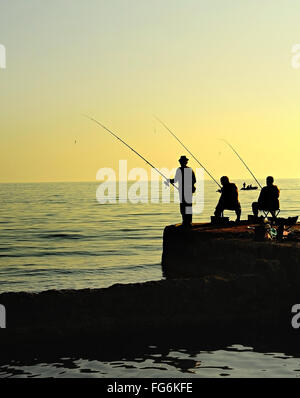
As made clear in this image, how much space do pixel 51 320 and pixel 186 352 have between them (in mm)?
2149

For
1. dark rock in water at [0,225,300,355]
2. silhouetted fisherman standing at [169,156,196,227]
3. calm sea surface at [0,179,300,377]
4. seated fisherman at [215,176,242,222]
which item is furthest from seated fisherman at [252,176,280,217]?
calm sea surface at [0,179,300,377]

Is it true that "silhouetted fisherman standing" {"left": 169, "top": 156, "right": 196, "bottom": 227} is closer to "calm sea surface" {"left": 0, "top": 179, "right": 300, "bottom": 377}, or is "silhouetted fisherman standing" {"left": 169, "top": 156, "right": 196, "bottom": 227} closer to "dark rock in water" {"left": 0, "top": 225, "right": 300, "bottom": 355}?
"calm sea surface" {"left": 0, "top": 179, "right": 300, "bottom": 377}

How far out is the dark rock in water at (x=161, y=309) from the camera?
35.6 feet

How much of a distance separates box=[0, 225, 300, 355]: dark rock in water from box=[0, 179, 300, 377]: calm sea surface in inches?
27.0

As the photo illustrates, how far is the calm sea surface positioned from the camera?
9742mm

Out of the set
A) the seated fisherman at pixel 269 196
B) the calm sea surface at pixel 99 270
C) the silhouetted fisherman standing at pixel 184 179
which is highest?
the silhouetted fisherman standing at pixel 184 179

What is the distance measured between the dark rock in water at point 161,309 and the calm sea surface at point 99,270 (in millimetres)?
686

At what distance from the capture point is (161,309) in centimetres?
1148

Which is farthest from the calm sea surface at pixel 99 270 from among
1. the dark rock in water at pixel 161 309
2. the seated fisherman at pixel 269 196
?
the seated fisherman at pixel 269 196

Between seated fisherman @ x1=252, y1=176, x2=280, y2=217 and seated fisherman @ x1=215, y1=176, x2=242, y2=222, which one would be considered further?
seated fisherman @ x1=215, y1=176, x2=242, y2=222

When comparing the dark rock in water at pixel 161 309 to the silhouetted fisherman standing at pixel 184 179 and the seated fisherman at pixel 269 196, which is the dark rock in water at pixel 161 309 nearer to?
the seated fisherman at pixel 269 196

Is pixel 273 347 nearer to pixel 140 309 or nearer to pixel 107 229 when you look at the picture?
pixel 140 309

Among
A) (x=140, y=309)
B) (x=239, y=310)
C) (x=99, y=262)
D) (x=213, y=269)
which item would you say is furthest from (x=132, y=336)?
(x=99, y=262)
